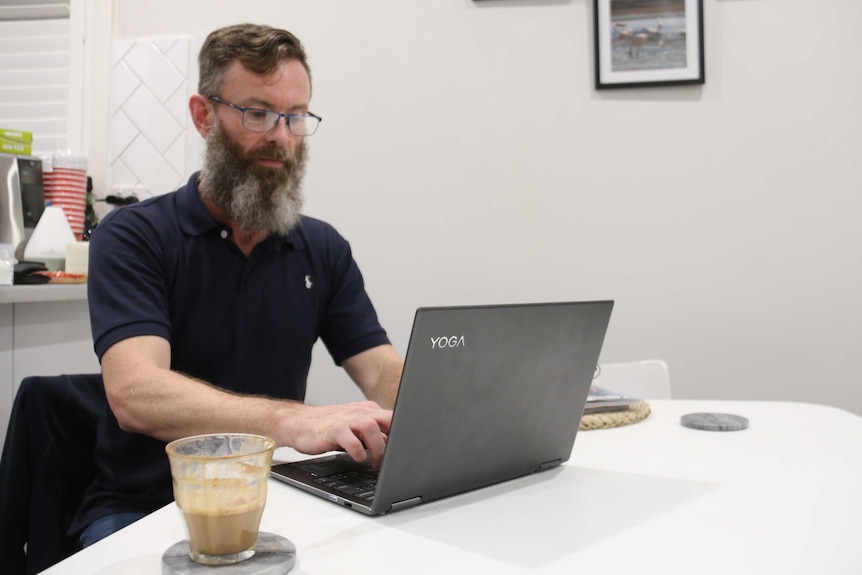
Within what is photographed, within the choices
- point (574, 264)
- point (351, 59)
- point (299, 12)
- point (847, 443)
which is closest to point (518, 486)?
point (847, 443)

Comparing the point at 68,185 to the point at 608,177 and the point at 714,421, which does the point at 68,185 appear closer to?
the point at 608,177

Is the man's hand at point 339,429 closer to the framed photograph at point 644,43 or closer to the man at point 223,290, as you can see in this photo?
the man at point 223,290

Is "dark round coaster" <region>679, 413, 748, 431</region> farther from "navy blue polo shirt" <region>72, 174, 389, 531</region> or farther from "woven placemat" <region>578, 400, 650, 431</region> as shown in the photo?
"navy blue polo shirt" <region>72, 174, 389, 531</region>

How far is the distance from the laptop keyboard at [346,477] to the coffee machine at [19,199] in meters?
1.87

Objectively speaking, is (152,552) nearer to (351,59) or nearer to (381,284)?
(381,284)

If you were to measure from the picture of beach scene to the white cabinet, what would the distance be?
1796 millimetres

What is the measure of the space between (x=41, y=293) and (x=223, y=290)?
91 cm

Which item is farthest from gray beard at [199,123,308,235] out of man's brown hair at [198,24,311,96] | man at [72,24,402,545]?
man's brown hair at [198,24,311,96]

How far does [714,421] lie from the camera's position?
1319 mm

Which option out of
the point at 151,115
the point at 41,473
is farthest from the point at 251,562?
the point at 151,115

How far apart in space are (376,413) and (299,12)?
201cm

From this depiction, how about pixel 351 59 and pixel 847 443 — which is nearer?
pixel 847 443

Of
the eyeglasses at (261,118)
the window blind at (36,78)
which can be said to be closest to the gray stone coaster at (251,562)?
the eyeglasses at (261,118)

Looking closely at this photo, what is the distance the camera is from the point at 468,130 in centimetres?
250
